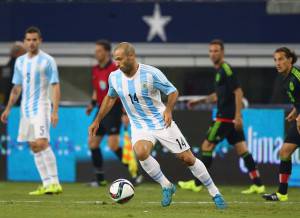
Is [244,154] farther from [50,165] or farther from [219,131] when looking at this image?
[50,165]

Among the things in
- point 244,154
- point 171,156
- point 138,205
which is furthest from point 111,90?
point 171,156

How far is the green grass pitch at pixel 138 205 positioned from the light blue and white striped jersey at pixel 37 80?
126 centimetres

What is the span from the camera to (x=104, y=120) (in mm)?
16406

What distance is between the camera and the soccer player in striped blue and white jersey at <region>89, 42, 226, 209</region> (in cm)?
1194

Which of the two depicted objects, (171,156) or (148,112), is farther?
(171,156)

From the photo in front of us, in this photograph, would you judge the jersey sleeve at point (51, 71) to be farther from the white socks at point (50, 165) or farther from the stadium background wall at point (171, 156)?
the stadium background wall at point (171, 156)

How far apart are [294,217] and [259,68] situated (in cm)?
1400

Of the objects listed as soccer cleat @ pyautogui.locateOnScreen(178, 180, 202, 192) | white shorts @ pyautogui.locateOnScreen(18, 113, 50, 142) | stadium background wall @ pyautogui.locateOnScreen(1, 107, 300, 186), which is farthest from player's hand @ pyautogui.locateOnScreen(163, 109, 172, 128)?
stadium background wall @ pyautogui.locateOnScreen(1, 107, 300, 186)

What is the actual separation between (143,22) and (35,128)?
1119cm

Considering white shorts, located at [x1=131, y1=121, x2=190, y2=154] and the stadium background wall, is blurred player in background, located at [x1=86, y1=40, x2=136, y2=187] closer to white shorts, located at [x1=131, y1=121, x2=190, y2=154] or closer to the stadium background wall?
the stadium background wall

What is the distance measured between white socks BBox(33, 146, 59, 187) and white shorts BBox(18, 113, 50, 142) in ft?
0.82

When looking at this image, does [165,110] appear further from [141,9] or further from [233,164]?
[141,9]

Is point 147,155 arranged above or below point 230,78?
below

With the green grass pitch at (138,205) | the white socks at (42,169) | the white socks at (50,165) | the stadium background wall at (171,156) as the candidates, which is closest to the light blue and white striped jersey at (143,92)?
the green grass pitch at (138,205)
